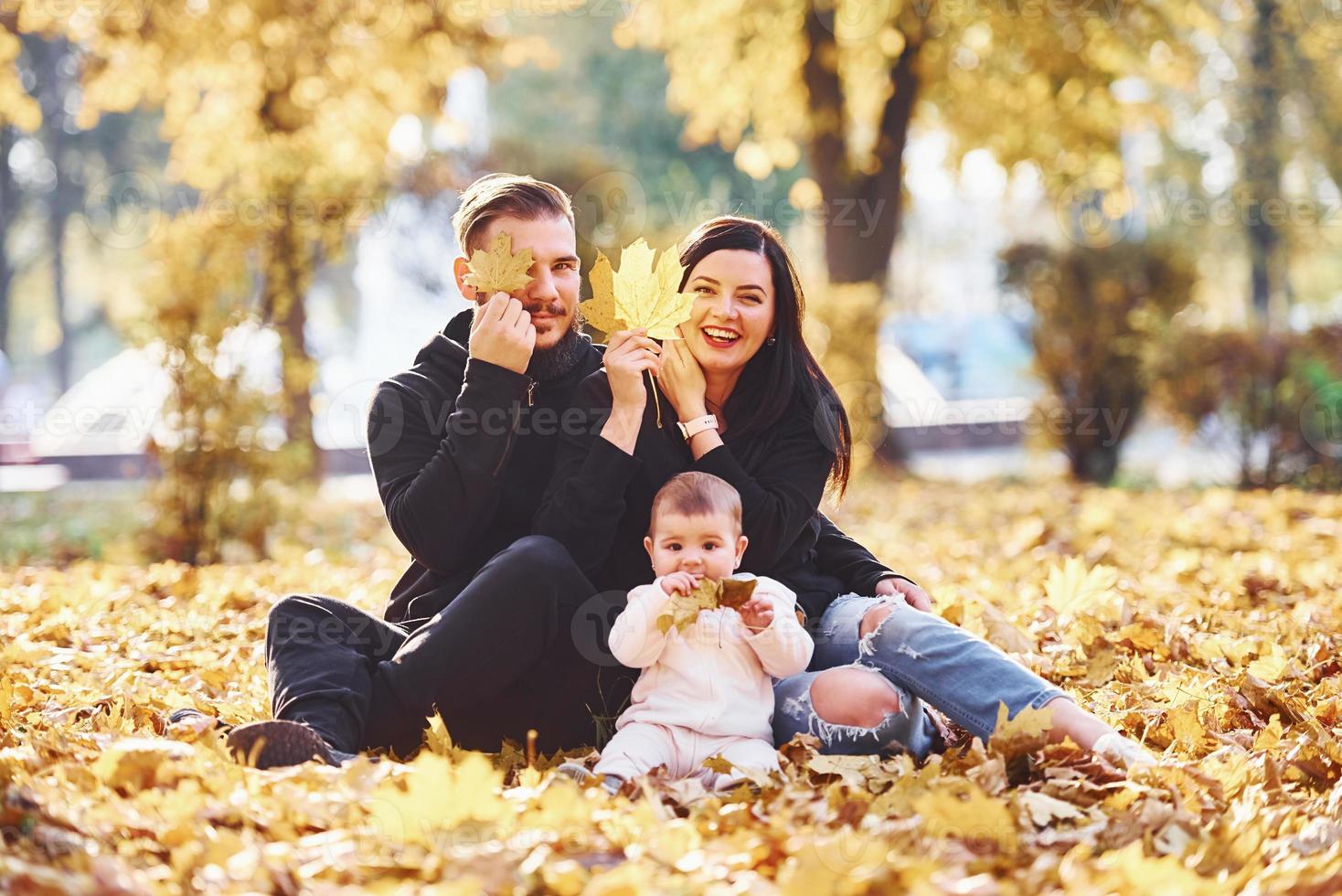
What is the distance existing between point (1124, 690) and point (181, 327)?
5642mm

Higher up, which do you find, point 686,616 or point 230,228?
point 230,228

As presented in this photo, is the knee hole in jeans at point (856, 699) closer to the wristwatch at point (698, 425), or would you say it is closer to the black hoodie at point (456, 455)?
the wristwatch at point (698, 425)

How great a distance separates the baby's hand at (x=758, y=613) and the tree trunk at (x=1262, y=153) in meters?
20.7

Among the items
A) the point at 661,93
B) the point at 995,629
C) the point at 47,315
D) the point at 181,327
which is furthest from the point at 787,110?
the point at 47,315

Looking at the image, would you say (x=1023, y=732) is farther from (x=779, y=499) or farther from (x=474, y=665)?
(x=474, y=665)

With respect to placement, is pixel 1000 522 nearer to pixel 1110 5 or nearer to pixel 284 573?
pixel 284 573

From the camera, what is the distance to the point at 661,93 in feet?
101

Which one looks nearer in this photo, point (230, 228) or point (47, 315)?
point (230, 228)

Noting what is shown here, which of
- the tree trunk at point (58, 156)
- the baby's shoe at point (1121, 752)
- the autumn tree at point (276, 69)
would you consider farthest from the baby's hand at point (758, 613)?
the tree trunk at point (58, 156)

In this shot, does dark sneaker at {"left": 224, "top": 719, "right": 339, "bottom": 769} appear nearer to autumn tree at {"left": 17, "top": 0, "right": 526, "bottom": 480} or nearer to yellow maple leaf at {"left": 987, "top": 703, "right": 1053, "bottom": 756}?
yellow maple leaf at {"left": 987, "top": 703, "right": 1053, "bottom": 756}

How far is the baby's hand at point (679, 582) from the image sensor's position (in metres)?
2.73

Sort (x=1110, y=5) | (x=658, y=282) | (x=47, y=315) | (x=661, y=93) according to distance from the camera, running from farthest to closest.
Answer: (x=47, y=315) → (x=661, y=93) → (x=1110, y=5) → (x=658, y=282)

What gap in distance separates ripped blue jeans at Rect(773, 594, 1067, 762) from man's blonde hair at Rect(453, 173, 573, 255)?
1.31m

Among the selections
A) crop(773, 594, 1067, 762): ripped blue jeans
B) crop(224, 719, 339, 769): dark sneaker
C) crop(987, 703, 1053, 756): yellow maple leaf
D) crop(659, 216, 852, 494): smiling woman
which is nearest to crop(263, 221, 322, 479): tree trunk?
crop(659, 216, 852, 494): smiling woman
